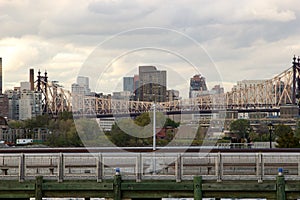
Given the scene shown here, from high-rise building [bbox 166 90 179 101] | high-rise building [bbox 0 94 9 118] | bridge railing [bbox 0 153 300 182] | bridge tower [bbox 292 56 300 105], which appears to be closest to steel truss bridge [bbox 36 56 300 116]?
bridge tower [bbox 292 56 300 105]

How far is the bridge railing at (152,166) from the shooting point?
2536 centimetres

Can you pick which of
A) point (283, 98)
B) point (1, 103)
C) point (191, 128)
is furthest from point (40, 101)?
point (191, 128)

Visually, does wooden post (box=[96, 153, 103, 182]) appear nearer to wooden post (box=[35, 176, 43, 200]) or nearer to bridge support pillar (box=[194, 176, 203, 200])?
wooden post (box=[35, 176, 43, 200])

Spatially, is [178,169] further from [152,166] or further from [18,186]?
[18,186]

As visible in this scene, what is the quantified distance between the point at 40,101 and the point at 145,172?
133444 millimetres

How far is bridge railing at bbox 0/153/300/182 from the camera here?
2536cm

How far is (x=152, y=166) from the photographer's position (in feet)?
87.6

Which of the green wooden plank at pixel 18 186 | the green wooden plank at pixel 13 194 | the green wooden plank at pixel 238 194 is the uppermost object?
the green wooden plank at pixel 18 186

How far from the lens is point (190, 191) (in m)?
25.2

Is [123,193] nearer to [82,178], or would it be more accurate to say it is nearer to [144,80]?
[82,178]

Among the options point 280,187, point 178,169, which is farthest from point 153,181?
point 280,187

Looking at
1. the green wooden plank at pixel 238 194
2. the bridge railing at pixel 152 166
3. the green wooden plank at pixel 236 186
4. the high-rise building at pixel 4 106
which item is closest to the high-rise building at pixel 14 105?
the high-rise building at pixel 4 106

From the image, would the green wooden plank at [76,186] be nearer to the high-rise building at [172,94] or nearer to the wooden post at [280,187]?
the wooden post at [280,187]

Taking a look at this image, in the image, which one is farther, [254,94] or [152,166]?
[254,94]
